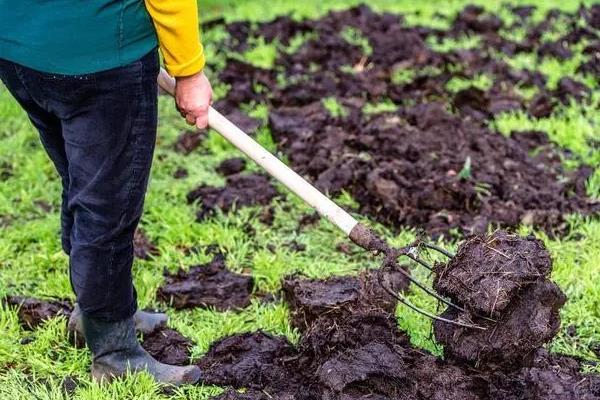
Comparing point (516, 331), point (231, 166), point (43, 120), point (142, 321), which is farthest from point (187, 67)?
point (231, 166)

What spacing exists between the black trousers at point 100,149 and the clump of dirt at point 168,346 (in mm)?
438

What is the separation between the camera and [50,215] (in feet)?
15.6

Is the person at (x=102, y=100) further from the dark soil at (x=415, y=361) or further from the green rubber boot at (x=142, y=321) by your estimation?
the dark soil at (x=415, y=361)

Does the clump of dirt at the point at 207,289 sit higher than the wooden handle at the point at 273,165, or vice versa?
the wooden handle at the point at 273,165

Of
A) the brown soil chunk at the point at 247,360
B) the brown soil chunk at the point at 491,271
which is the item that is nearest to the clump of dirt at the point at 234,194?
the brown soil chunk at the point at 247,360

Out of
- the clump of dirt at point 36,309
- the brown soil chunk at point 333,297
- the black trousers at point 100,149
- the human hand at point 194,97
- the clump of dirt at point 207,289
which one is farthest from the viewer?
the clump of dirt at point 207,289

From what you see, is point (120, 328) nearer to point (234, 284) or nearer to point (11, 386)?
point (11, 386)

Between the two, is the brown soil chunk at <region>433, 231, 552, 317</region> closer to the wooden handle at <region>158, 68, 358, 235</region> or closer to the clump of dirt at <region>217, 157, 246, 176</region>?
the wooden handle at <region>158, 68, 358, 235</region>

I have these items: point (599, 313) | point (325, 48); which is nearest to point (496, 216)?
point (599, 313)

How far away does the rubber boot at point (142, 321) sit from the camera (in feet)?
11.8

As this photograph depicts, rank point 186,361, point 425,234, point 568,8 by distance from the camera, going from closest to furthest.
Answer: point 186,361 → point 425,234 → point 568,8

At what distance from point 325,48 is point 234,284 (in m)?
3.68

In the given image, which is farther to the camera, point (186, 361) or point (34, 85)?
point (186, 361)

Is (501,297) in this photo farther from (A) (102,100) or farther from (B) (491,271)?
(A) (102,100)
